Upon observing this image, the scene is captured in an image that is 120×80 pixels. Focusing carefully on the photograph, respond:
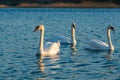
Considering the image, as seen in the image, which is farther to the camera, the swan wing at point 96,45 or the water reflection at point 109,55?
the swan wing at point 96,45

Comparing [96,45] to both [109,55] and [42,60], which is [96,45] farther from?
[42,60]

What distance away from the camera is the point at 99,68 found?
14.0 meters

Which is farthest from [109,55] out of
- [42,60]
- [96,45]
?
[42,60]

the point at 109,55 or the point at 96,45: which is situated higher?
the point at 96,45

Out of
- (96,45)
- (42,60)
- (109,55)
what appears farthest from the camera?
(96,45)

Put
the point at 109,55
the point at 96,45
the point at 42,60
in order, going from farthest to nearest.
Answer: the point at 96,45
the point at 109,55
the point at 42,60

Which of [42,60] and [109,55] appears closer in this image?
[42,60]

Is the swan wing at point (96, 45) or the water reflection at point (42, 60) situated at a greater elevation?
the swan wing at point (96, 45)

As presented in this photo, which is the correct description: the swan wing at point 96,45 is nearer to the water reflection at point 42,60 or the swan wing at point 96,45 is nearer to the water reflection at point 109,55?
the water reflection at point 109,55

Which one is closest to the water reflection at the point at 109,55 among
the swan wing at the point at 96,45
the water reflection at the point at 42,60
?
the swan wing at the point at 96,45

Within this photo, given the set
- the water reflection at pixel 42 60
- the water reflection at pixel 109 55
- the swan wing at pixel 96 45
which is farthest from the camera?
the swan wing at pixel 96 45

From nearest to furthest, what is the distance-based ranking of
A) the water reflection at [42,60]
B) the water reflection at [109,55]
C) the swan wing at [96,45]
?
the water reflection at [42,60]
the water reflection at [109,55]
the swan wing at [96,45]

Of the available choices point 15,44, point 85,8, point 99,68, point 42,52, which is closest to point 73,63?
point 99,68

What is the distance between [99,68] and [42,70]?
151cm
